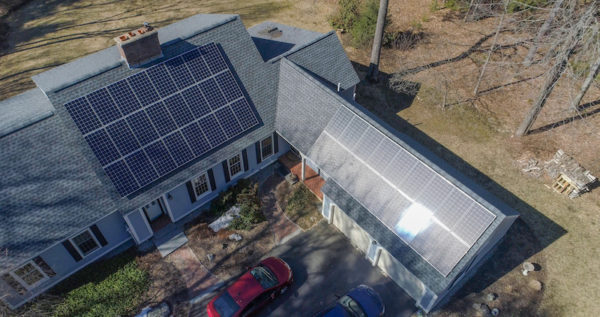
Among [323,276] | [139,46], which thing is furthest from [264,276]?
[139,46]

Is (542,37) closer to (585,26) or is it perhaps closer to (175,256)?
(585,26)

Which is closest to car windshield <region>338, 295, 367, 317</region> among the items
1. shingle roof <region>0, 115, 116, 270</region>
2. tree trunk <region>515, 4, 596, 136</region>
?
shingle roof <region>0, 115, 116, 270</region>

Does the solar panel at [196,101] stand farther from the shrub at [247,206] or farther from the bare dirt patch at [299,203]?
the bare dirt patch at [299,203]

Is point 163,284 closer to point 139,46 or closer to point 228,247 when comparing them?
point 228,247

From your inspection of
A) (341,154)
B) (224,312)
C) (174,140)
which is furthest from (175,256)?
(341,154)

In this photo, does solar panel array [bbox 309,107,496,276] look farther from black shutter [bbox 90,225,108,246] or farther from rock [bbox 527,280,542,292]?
black shutter [bbox 90,225,108,246]

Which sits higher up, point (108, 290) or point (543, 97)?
point (543, 97)
